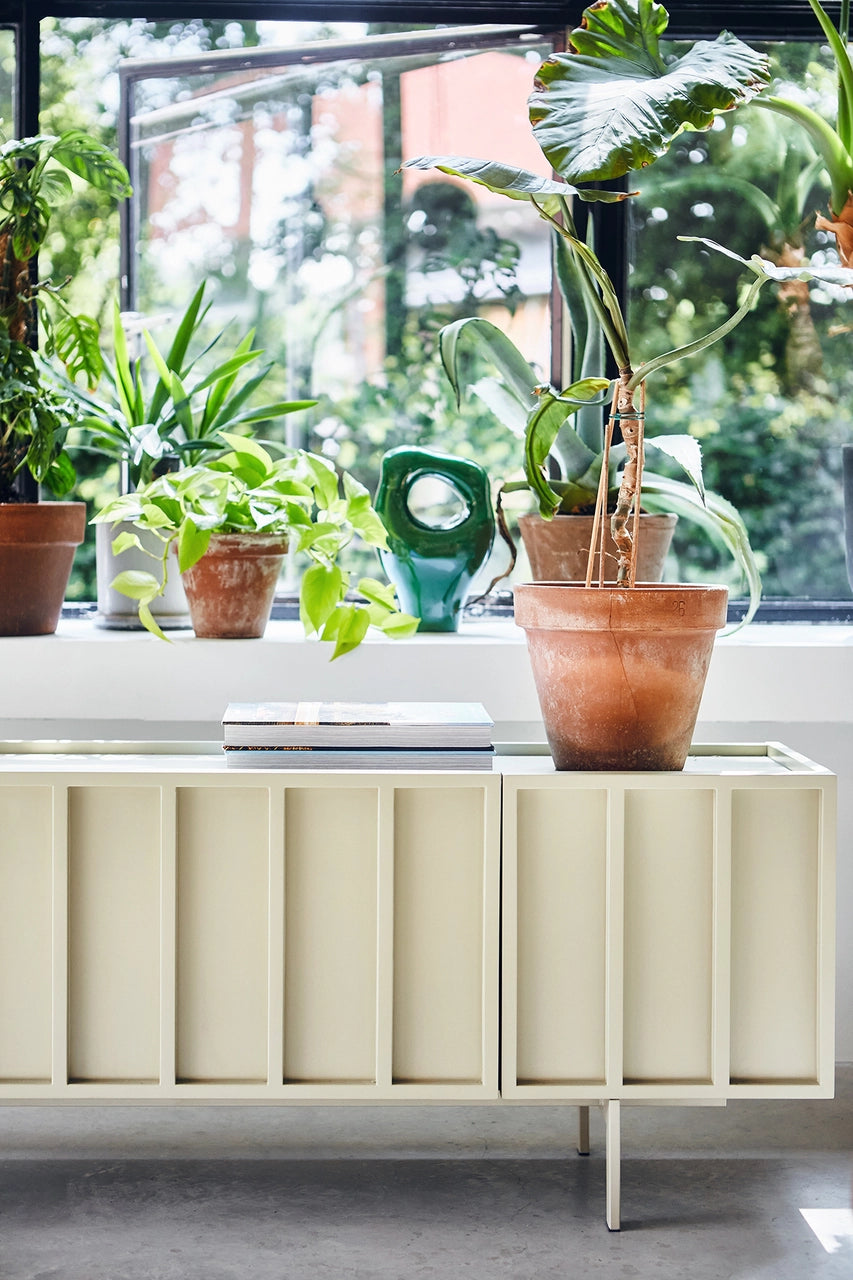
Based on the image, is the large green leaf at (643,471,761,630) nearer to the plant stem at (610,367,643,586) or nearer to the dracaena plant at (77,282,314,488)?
the plant stem at (610,367,643,586)

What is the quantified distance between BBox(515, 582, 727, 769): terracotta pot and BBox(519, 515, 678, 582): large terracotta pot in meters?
0.43

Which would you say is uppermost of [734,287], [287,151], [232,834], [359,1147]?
[287,151]

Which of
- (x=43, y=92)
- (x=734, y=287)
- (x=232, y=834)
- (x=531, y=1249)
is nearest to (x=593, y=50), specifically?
(x=734, y=287)

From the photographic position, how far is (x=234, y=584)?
199 cm

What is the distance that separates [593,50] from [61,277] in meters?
1.21

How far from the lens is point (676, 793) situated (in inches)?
60.6

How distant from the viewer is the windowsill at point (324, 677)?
1970 millimetres

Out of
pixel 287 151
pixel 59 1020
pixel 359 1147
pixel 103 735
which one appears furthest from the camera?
pixel 287 151

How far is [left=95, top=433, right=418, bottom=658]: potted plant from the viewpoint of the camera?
1908 mm

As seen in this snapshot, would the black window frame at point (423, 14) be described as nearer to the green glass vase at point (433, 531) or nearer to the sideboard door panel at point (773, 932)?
the green glass vase at point (433, 531)

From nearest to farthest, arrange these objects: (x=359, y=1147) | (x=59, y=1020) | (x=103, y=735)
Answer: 1. (x=59, y=1020)
2. (x=359, y=1147)
3. (x=103, y=735)

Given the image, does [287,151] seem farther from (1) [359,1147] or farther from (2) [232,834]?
(1) [359,1147]

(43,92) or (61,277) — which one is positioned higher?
(43,92)

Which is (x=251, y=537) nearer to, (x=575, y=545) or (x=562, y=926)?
(x=575, y=545)
